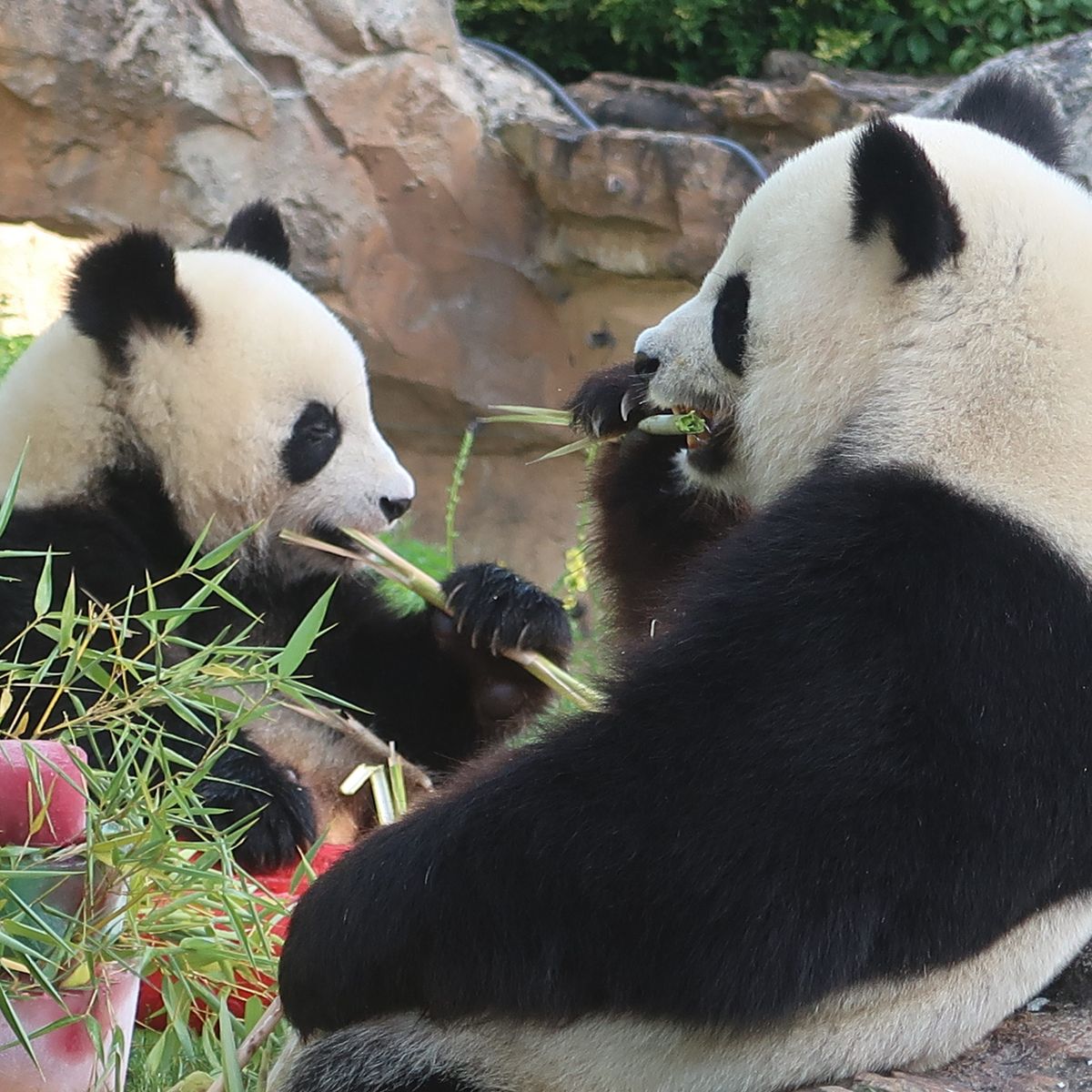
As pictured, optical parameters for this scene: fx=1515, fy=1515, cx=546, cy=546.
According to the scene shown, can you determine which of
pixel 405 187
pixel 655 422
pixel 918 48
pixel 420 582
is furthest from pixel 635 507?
pixel 918 48

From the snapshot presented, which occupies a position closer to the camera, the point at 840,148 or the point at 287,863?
the point at 840,148

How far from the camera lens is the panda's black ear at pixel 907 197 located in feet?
6.62

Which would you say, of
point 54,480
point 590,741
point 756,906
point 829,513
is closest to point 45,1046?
point 590,741

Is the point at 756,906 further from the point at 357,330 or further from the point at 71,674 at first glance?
the point at 357,330

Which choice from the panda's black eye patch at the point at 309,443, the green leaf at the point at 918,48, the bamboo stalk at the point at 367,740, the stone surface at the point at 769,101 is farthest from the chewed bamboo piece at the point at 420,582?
the green leaf at the point at 918,48

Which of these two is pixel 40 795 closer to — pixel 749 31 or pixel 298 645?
pixel 298 645

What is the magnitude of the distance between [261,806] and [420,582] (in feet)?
1.94

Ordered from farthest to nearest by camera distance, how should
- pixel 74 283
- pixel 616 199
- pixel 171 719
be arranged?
pixel 616 199
pixel 74 283
pixel 171 719

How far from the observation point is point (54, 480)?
3150mm

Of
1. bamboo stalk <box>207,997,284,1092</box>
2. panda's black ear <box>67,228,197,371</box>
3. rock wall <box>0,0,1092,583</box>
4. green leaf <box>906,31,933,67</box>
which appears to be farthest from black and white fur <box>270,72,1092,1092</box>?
green leaf <box>906,31,933,67</box>

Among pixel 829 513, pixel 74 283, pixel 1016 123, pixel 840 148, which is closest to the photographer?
pixel 829 513

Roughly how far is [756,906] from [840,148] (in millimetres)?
1192

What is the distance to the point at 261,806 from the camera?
296 cm

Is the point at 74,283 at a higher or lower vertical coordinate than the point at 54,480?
higher
